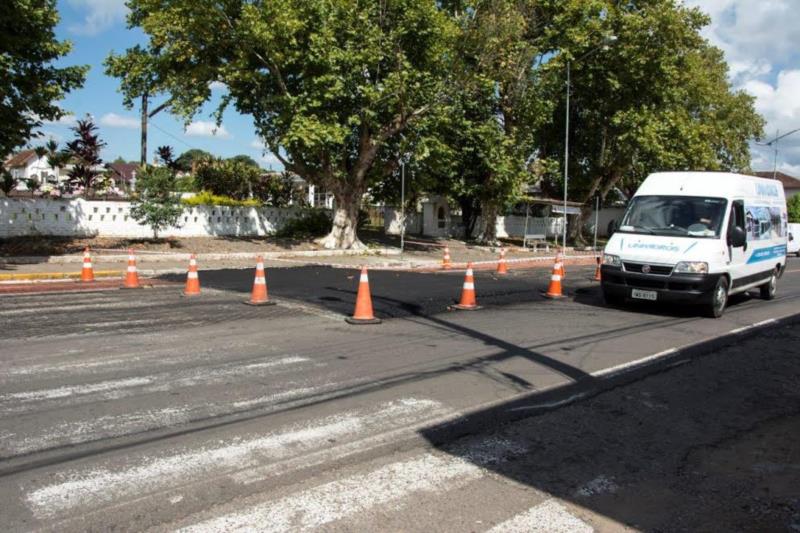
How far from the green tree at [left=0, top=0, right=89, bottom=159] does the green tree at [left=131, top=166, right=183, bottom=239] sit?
13.7 feet

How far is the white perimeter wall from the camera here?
21125 mm

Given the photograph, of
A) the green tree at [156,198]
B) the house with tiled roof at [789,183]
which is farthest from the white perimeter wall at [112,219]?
the house with tiled roof at [789,183]

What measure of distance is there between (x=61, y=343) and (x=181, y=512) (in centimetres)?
524

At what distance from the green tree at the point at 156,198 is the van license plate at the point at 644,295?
52.2 ft

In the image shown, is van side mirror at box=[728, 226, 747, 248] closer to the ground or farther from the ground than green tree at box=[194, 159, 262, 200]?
closer to the ground

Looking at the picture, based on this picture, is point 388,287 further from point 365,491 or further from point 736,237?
point 365,491

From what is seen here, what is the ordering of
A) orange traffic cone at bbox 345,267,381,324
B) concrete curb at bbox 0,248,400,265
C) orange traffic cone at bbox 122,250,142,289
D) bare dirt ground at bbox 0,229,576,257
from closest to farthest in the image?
orange traffic cone at bbox 345,267,381,324 → orange traffic cone at bbox 122,250,142,289 → concrete curb at bbox 0,248,400,265 → bare dirt ground at bbox 0,229,576,257

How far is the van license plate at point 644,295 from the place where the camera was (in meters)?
11.4

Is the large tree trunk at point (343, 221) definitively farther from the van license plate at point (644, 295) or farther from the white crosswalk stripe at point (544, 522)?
the white crosswalk stripe at point (544, 522)

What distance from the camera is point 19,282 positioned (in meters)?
14.1

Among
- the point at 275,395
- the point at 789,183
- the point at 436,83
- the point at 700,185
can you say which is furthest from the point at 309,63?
the point at 789,183

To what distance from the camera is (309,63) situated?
2242cm

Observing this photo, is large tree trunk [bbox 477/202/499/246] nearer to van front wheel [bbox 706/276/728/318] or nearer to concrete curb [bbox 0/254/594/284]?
concrete curb [bbox 0/254/594/284]

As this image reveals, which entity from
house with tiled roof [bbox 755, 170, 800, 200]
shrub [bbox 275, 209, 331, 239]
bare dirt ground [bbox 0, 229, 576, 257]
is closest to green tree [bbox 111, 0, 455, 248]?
bare dirt ground [bbox 0, 229, 576, 257]
